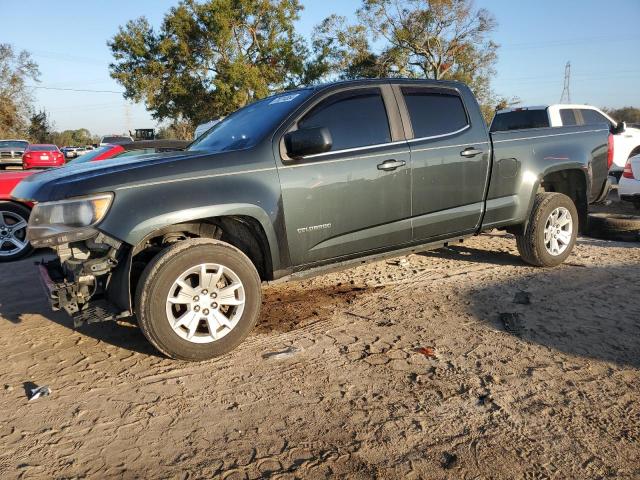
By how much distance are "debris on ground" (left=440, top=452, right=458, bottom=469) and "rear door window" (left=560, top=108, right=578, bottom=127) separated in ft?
31.5

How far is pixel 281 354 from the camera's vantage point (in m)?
3.51

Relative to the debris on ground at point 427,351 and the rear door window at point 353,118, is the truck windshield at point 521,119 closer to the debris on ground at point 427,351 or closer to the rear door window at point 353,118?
the rear door window at point 353,118

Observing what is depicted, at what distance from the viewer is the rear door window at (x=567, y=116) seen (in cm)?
1029

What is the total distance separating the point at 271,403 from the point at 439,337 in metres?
1.43

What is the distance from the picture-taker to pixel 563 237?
545 cm

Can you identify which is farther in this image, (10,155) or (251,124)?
(10,155)

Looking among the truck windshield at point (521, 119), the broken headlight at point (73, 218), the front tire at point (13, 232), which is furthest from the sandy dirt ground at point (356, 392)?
the truck windshield at point (521, 119)

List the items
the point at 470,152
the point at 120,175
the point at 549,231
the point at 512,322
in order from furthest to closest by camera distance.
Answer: the point at 549,231 < the point at 470,152 < the point at 512,322 < the point at 120,175

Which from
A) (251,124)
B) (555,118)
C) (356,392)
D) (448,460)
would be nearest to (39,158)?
(555,118)

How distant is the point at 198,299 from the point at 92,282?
69 centimetres

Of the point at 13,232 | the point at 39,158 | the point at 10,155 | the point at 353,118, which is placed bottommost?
the point at 13,232

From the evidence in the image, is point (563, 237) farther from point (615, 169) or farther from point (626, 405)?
point (615, 169)

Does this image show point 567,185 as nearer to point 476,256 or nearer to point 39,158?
point 476,256

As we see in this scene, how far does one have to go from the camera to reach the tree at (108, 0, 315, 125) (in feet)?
89.5
